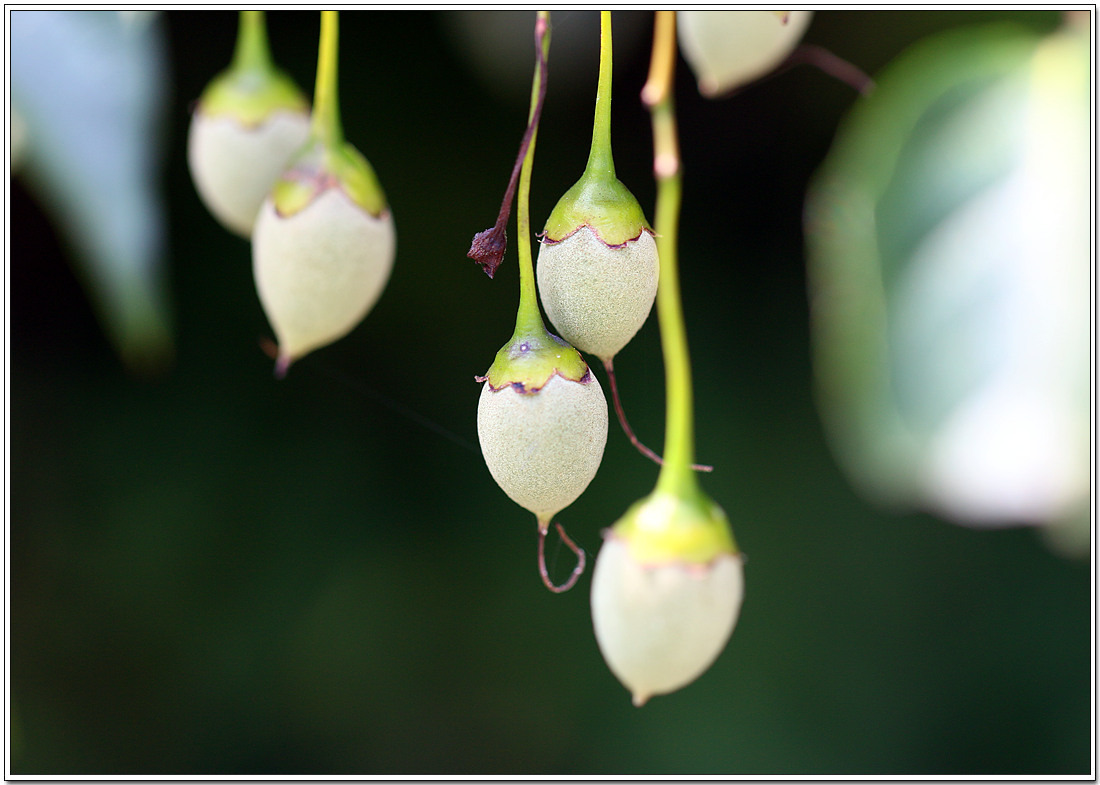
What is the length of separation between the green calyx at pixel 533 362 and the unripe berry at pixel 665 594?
77 millimetres

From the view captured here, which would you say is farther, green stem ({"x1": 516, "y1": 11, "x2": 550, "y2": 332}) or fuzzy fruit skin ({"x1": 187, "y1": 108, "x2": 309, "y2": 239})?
fuzzy fruit skin ({"x1": 187, "y1": 108, "x2": 309, "y2": 239})

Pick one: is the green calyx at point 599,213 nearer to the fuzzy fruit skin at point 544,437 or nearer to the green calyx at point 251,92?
the fuzzy fruit skin at point 544,437

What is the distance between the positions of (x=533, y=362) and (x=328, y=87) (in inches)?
5.0

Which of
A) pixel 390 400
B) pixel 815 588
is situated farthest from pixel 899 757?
pixel 390 400

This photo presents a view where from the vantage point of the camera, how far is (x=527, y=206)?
291 mm

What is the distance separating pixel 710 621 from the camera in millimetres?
336

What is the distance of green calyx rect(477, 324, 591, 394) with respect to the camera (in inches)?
11.6

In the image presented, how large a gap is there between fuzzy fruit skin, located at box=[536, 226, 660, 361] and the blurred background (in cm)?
60

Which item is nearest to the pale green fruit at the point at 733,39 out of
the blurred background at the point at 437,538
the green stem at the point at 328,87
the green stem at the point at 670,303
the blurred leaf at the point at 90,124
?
the green stem at the point at 670,303

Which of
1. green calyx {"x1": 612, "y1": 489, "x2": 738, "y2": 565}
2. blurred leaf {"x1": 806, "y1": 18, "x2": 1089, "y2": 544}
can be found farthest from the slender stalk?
blurred leaf {"x1": 806, "y1": 18, "x2": 1089, "y2": 544}

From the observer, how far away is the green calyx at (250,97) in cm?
42

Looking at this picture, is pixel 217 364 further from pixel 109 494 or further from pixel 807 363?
pixel 807 363

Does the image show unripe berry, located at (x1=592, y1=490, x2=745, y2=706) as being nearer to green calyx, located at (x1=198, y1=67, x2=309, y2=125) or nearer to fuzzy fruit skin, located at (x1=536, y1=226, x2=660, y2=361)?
fuzzy fruit skin, located at (x1=536, y1=226, x2=660, y2=361)

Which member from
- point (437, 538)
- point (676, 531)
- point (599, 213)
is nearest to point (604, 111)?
point (599, 213)
